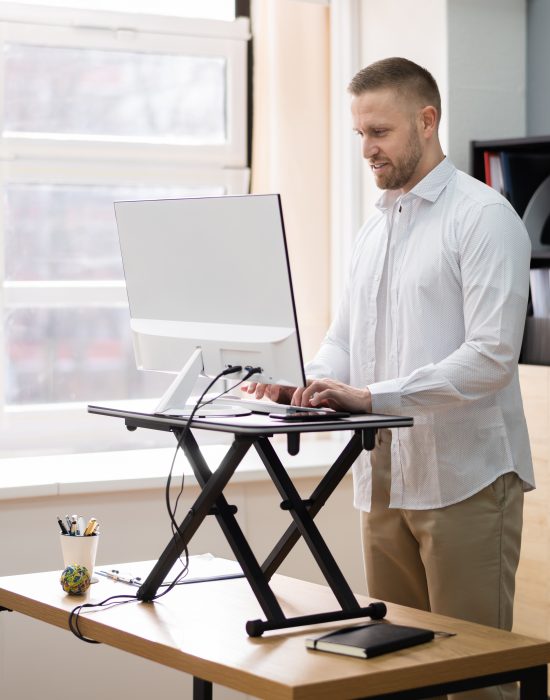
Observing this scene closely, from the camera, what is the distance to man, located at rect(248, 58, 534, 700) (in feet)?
6.79

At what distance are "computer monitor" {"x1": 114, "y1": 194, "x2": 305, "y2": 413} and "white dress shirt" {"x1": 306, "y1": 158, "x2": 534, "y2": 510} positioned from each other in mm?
236

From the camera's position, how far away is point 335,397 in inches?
76.2

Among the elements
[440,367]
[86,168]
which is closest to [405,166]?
[440,367]

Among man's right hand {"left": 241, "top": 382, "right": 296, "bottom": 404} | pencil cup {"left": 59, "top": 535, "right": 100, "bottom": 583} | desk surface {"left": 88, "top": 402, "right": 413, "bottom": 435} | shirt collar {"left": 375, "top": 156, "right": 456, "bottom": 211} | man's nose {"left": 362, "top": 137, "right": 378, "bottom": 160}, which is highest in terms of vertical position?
man's nose {"left": 362, "top": 137, "right": 378, "bottom": 160}

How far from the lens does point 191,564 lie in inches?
92.7

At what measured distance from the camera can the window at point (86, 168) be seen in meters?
3.59

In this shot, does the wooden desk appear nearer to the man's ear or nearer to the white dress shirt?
the white dress shirt

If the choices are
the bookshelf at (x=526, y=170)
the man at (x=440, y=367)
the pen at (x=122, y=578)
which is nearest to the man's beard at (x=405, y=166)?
the man at (x=440, y=367)

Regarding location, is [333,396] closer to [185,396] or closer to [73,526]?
[185,396]

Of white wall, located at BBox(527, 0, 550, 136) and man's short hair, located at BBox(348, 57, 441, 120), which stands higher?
white wall, located at BBox(527, 0, 550, 136)

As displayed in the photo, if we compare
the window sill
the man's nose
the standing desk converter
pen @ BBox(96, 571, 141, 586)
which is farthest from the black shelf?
pen @ BBox(96, 571, 141, 586)

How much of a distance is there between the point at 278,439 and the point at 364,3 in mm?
1523

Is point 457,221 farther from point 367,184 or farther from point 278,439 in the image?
point 278,439

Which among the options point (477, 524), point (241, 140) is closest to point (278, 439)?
point (241, 140)
